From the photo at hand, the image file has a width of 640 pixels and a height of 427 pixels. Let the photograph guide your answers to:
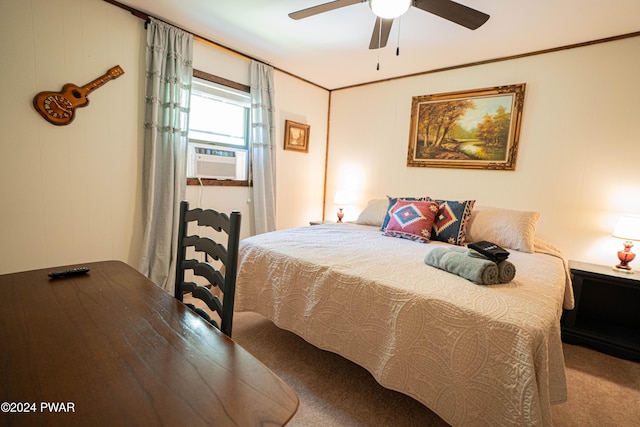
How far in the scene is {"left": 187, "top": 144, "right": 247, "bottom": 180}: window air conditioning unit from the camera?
9.14 ft

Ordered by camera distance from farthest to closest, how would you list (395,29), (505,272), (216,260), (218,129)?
(218,129) < (395,29) < (505,272) < (216,260)

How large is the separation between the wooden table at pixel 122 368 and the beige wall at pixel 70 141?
4.44ft

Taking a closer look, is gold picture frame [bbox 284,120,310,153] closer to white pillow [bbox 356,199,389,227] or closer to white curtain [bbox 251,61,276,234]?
white curtain [bbox 251,61,276,234]

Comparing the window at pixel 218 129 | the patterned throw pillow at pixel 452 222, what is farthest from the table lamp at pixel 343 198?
the patterned throw pillow at pixel 452 222

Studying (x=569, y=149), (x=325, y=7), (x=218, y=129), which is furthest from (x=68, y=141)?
(x=569, y=149)

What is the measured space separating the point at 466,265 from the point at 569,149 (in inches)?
76.9

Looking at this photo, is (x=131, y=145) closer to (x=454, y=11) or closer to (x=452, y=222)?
(x=454, y=11)

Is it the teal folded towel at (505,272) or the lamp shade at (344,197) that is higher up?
the lamp shade at (344,197)

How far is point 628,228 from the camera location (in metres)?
2.11

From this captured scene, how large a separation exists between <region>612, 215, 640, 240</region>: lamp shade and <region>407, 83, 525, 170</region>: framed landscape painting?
35.7 inches

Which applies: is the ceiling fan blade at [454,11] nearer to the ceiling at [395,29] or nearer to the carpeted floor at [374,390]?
the ceiling at [395,29]

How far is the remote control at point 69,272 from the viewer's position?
46.0 inches

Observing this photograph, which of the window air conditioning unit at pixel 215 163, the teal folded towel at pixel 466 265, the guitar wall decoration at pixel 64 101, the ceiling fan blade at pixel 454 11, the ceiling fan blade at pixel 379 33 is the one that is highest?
the ceiling fan blade at pixel 379 33

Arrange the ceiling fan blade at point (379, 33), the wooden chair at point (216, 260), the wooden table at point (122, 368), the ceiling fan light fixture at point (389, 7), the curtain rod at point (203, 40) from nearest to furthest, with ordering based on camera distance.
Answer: the wooden table at point (122, 368)
the wooden chair at point (216, 260)
the ceiling fan light fixture at point (389, 7)
the ceiling fan blade at point (379, 33)
the curtain rod at point (203, 40)
